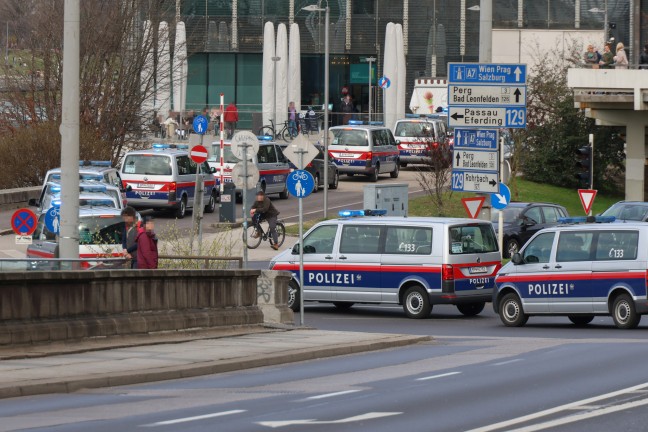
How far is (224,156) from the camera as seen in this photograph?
5016 cm

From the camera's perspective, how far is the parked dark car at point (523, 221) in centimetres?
4103

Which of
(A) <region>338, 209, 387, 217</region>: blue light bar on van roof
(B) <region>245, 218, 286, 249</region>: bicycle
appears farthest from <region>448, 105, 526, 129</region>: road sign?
(B) <region>245, 218, 286, 249</region>: bicycle

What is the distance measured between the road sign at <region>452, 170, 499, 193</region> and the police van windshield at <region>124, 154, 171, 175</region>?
1646 centimetres

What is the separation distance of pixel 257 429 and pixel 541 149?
53.5m

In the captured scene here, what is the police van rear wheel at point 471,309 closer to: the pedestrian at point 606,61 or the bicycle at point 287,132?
the pedestrian at point 606,61

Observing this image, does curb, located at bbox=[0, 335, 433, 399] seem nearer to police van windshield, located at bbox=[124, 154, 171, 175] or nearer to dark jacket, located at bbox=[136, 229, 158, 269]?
dark jacket, located at bbox=[136, 229, 158, 269]

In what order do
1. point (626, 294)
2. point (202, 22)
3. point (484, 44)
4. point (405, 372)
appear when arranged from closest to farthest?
point (405, 372) → point (626, 294) → point (484, 44) → point (202, 22)

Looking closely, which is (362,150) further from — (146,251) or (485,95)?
(146,251)

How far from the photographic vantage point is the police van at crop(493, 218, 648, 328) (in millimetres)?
23564

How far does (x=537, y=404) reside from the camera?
536 inches

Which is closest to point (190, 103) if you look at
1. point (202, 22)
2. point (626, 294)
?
point (202, 22)

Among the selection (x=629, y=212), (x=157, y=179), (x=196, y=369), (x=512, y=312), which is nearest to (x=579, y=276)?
(x=512, y=312)

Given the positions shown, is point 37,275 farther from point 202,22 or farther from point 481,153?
point 202,22

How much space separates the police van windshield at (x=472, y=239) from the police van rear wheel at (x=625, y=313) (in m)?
3.74
